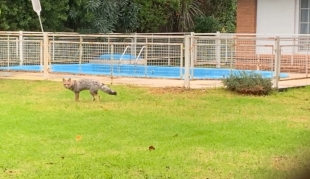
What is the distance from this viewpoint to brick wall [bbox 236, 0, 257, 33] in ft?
60.2

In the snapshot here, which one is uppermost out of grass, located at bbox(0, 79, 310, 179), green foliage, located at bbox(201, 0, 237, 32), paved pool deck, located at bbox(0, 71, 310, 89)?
green foliage, located at bbox(201, 0, 237, 32)

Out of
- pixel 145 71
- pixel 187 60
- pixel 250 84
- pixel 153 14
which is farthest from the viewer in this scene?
pixel 153 14

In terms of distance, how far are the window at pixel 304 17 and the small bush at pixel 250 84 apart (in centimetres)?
622

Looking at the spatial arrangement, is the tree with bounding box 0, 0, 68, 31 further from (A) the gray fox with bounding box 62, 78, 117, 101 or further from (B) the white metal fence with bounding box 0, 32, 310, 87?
(A) the gray fox with bounding box 62, 78, 117, 101

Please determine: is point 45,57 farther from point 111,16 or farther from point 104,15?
point 111,16

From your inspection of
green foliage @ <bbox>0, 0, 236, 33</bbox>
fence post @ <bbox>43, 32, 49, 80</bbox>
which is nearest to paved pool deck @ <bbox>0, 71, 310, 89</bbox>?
fence post @ <bbox>43, 32, 49, 80</bbox>

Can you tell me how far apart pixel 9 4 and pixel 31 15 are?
944 millimetres

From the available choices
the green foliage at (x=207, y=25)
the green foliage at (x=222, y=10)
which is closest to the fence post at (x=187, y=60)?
the green foliage at (x=207, y=25)

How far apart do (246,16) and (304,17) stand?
1.81 m

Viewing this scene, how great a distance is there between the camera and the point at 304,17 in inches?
693

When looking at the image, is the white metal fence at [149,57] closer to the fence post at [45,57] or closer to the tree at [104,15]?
the fence post at [45,57]

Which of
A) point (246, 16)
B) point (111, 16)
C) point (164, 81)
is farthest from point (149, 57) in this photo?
point (111, 16)

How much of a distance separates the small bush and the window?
622 cm

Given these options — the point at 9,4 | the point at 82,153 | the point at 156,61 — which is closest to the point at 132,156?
the point at 82,153
